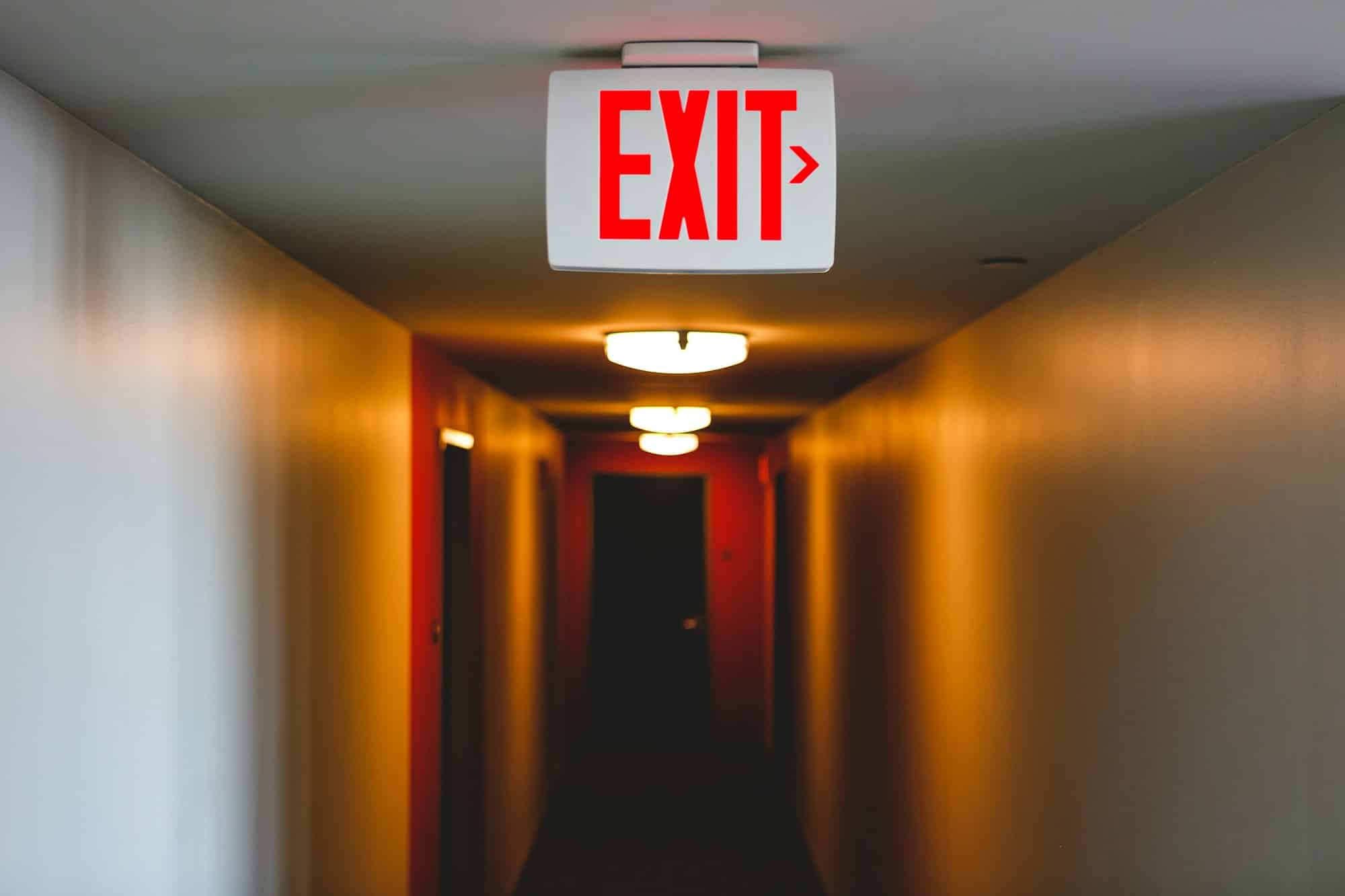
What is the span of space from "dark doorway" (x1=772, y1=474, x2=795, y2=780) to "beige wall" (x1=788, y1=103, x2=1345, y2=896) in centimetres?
386

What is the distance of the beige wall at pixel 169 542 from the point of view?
72.9 inches

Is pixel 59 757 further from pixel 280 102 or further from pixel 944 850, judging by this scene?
pixel 944 850

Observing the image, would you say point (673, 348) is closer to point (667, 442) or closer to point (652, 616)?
point (667, 442)

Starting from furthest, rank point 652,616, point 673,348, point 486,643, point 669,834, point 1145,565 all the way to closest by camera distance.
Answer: point 652,616 → point 669,834 → point 486,643 → point 673,348 → point 1145,565

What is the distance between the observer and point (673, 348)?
13.9 feet

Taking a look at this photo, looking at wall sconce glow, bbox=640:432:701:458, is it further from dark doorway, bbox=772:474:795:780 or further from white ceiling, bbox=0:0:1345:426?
white ceiling, bbox=0:0:1345:426

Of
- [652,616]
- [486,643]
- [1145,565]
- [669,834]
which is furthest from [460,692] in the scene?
[652,616]

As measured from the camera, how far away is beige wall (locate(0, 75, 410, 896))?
1852 millimetres

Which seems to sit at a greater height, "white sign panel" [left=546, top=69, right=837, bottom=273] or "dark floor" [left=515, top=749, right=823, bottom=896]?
"white sign panel" [left=546, top=69, right=837, bottom=273]

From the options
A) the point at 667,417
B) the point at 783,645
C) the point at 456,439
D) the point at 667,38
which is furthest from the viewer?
the point at 783,645

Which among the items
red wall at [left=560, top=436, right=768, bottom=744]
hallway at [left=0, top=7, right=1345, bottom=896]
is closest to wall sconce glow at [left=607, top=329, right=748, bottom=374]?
hallway at [left=0, top=7, right=1345, bottom=896]

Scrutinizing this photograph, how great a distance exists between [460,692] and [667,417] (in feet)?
6.95

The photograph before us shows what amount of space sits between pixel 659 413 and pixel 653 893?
2583 millimetres

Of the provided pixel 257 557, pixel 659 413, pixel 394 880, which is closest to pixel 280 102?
pixel 257 557
